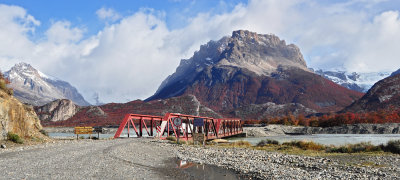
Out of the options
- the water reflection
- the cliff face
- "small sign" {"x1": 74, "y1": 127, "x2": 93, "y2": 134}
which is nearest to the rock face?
"small sign" {"x1": 74, "y1": 127, "x2": 93, "y2": 134}

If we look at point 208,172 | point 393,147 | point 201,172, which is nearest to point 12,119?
point 201,172

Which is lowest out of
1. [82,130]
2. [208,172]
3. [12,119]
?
[208,172]

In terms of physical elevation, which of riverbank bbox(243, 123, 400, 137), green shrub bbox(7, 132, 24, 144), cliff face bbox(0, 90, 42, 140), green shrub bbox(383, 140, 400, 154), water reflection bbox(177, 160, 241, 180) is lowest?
riverbank bbox(243, 123, 400, 137)

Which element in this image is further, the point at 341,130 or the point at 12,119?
the point at 341,130

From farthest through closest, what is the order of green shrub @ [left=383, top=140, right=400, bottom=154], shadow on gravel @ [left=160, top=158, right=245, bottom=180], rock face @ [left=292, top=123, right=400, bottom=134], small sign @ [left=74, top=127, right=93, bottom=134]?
rock face @ [left=292, top=123, right=400, bottom=134]
small sign @ [left=74, top=127, right=93, bottom=134]
green shrub @ [left=383, top=140, right=400, bottom=154]
shadow on gravel @ [left=160, top=158, right=245, bottom=180]

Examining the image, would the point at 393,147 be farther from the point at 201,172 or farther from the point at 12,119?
the point at 12,119

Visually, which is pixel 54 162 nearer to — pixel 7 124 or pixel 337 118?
pixel 7 124

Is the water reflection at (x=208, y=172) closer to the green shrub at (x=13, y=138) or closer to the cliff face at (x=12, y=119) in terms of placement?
the green shrub at (x=13, y=138)

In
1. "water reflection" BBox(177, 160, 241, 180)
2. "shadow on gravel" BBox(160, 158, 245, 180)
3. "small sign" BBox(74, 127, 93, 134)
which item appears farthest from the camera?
"small sign" BBox(74, 127, 93, 134)

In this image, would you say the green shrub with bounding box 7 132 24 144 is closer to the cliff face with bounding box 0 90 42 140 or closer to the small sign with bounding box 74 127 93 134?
the cliff face with bounding box 0 90 42 140

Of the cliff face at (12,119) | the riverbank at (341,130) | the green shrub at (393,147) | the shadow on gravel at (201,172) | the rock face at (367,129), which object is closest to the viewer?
the shadow on gravel at (201,172)

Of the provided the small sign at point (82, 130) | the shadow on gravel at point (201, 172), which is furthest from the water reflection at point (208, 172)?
the small sign at point (82, 130)

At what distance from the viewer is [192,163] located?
78.9 feet

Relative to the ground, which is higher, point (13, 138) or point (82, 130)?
point (82, 130)
